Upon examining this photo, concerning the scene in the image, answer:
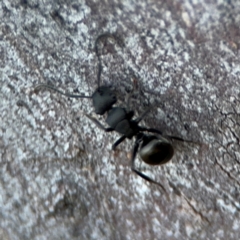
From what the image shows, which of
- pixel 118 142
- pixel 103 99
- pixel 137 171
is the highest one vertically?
pixel 103 99

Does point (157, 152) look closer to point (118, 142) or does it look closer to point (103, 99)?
point (118, 142)

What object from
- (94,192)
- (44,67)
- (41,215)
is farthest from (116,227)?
(44,67)

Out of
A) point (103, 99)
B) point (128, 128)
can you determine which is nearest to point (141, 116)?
point (128, 128)

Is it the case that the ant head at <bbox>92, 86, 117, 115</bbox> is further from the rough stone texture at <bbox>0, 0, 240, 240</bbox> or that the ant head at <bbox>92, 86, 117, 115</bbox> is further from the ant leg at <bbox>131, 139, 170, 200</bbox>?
the ant leg at <bbox>131, 139, 170, 200</bbox>

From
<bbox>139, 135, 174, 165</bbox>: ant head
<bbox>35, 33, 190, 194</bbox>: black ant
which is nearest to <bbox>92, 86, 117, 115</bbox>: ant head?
<bbox>35, 33, 190, 194</bbox>: black ant

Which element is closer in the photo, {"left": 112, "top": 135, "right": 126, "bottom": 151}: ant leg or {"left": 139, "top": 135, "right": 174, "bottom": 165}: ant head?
{"left": 139, "top": 135, "right": 174, "bottom": 165}: ant head

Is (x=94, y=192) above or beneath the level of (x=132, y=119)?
beneath

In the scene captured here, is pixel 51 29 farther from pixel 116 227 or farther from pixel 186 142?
pixel 116 227
